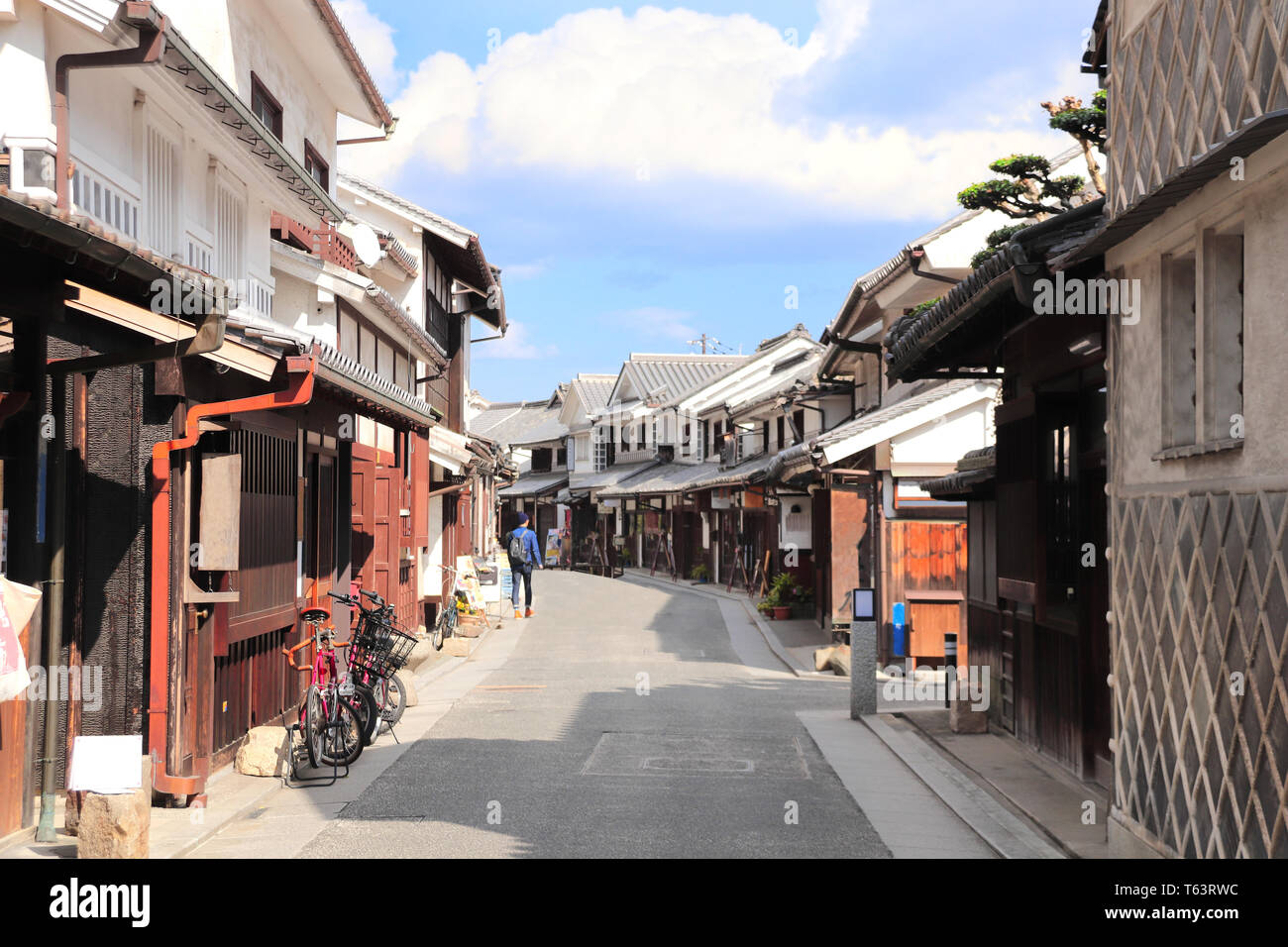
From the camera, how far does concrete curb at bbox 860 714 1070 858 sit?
841 cm

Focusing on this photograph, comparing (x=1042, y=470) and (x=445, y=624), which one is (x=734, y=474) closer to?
(x=445, y=624)

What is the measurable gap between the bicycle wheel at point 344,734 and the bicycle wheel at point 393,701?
159 centimetres

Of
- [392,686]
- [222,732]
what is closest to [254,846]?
[222,732]

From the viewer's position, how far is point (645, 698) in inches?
630

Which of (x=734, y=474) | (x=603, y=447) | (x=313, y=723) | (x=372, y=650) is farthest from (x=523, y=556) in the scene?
(x=603, y=447)

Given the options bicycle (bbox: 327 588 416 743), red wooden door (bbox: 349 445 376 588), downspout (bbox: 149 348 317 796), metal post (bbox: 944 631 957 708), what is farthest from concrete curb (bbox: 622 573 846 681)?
downspout (bbox: 149 348 317 796)

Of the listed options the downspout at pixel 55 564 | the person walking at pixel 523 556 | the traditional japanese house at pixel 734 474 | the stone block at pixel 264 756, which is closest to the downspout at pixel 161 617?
the downspout at pixel 55 564

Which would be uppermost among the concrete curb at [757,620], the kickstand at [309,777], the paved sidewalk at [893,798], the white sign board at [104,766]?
the white sign board at [104,766]

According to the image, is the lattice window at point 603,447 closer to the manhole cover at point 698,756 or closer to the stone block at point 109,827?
the manhole cover at point 698,756

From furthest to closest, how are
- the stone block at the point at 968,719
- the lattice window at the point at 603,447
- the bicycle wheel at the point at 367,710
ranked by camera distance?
the lattice window at the point at 603,447 < the stone block at the point at 968,719 < the bicycle wheel at the point at 367,710

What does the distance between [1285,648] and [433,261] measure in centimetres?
2408

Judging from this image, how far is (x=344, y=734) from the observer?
35.7 feet

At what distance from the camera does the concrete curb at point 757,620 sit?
64.6 feet

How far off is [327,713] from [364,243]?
1121cm
